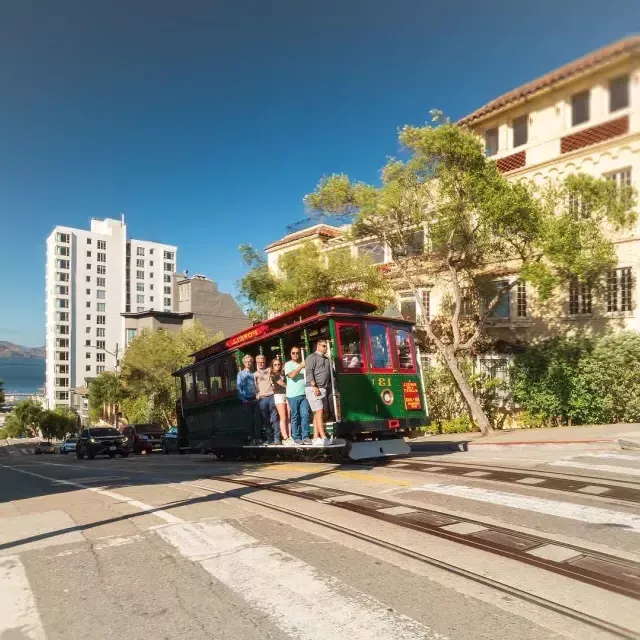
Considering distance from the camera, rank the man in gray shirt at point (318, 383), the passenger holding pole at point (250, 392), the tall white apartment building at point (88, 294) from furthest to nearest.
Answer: the tall white apartment building at point (88, 294) → the passenger holding pole at point (250, 392) → the man in gray shirt at point (318, 383)

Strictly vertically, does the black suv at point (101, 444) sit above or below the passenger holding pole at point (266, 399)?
below

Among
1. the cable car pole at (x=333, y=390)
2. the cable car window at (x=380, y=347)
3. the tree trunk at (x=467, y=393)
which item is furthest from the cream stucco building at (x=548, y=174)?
the cable car pole at (x=333, y=390)

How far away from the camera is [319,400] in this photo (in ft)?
34.8

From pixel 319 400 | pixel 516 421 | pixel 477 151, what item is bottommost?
pixel 516 421

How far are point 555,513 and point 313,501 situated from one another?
292cm

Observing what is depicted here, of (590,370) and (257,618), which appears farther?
(590,370)

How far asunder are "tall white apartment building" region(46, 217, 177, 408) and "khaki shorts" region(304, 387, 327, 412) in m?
87.8

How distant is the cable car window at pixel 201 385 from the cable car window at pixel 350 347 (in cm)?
644

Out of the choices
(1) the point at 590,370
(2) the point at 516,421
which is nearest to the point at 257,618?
(1) the point at 590,370

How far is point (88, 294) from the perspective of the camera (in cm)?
9906

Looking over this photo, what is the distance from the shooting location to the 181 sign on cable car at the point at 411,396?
38.9ft

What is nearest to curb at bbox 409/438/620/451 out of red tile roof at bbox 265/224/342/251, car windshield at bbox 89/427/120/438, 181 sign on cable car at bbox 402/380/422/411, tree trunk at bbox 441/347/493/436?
181 sign on cable car at bbox 402/380/422/411

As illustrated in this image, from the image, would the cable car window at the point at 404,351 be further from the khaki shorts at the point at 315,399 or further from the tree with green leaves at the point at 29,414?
the tree with green leaves at the point at 29,414

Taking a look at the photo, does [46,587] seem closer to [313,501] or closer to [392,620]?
[392,620]
